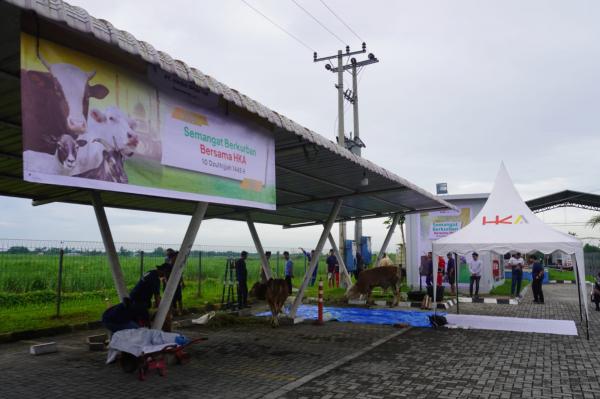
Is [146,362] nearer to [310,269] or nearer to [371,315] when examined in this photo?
[310,269]

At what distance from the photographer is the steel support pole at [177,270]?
300 inches

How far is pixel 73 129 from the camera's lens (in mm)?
4641

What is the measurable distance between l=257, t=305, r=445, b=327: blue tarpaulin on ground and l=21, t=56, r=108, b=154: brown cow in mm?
9803

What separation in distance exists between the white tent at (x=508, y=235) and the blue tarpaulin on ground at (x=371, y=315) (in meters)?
1.18

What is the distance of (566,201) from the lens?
38250 mm

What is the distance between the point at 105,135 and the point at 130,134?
0.37m

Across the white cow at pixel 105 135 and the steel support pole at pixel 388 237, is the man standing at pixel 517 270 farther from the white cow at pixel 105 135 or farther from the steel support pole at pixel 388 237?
the white cow at pixel 105 135

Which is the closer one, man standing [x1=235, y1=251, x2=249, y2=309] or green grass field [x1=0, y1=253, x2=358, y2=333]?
green grass field [x1=0, y1=253, x2=358, y2=333]

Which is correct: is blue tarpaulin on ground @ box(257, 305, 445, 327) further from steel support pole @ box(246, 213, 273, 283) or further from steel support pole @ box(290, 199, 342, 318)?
steel support pole @ box(246, 213, 273, 283)

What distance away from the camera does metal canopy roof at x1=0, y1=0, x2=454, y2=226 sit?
4326 mm

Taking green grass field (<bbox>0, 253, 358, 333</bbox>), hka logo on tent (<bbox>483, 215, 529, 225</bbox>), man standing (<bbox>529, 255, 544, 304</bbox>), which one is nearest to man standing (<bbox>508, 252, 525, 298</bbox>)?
man standing (<bbox>529, 255, 544, 304</bbox>)

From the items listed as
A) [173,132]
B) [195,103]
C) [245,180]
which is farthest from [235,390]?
[195,103]

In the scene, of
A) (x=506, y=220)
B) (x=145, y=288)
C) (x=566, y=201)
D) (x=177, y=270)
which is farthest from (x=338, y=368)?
(x=566, y=201)

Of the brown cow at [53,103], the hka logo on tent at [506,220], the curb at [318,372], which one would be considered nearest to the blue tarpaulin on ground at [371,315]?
the curb at [318,372]
